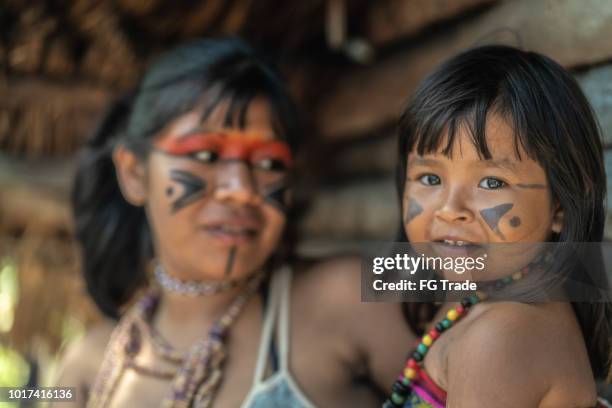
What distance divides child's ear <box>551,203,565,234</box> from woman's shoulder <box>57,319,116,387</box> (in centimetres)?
148

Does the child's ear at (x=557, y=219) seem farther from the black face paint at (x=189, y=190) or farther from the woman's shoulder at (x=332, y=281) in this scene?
the black face paint at (x=189, y=190)

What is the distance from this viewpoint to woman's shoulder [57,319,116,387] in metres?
2.08

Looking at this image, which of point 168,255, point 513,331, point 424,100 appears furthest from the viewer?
point 168,255

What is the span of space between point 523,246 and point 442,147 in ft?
0.69

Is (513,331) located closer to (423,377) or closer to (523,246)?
(523,246)

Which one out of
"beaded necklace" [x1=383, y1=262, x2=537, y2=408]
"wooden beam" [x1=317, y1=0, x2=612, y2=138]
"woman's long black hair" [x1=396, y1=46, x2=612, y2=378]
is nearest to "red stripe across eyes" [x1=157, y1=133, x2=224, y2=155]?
"wooden beam" [x1=317, y1=0, x2=612, y2=138]

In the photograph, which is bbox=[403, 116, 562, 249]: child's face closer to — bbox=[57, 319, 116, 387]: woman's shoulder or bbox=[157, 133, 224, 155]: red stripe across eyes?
bbox=[157, 133, 224, 155]: red stripe across eyes

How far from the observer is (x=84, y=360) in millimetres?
2107

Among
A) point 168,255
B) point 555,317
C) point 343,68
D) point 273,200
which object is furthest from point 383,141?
point 555,317

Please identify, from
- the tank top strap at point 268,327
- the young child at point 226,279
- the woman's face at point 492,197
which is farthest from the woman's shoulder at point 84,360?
the woman's face at point 492,197

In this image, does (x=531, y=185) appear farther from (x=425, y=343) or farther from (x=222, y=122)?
(x=222, y=122)

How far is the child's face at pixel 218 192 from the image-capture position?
178cm

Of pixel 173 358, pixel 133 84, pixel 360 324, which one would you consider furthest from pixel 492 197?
pixel 133 84

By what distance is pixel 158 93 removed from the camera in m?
1.96
